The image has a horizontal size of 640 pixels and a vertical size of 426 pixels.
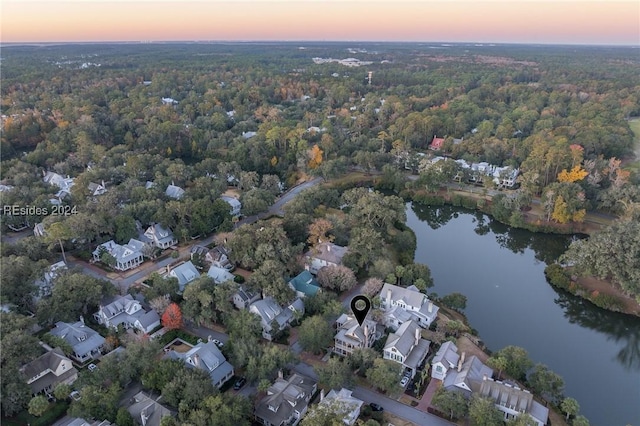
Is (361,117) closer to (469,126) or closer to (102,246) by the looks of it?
(469,126)

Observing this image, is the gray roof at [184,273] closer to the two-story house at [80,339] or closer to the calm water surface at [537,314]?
the two-story house at [80,339]

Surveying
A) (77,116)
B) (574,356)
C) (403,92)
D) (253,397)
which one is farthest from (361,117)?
(253,397)

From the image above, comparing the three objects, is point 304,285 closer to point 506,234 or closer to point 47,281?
point 47,281

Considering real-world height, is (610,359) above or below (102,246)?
below

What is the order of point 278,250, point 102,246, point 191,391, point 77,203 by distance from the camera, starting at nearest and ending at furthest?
point 191,391 < point 278,250 < point 102,246 < point 77,203

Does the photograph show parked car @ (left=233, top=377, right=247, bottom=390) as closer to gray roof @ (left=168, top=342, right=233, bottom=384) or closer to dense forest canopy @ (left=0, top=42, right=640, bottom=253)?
gray roof @ (left=168, top=342, right=233, bottom=384)

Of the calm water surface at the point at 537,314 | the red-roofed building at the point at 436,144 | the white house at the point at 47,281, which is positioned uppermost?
the red-roofed building at the point at 436,144

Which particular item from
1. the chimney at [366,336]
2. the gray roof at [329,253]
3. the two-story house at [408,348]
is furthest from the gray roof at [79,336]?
the two-story house at [408,348]
